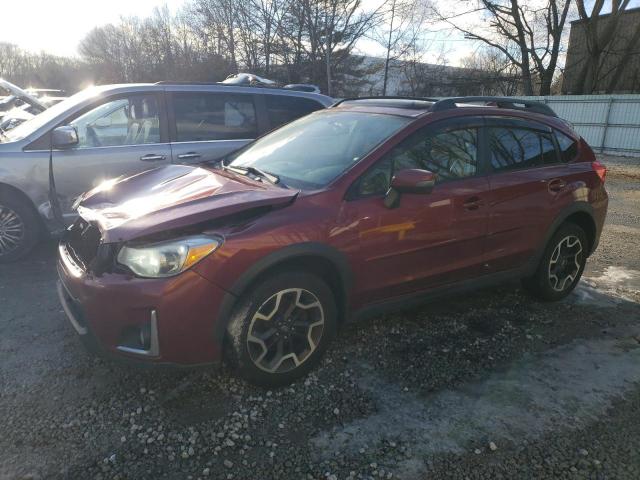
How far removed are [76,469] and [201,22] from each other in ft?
134

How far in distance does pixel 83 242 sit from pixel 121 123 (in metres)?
2.59

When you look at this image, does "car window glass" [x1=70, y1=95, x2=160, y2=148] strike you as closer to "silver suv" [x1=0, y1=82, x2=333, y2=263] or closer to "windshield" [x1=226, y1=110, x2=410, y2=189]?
"silver suv" [x1=0, y1=82, x2=333, y2=263]

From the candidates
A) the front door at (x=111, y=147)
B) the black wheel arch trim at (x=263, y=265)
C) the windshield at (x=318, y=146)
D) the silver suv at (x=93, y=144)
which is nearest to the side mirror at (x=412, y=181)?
the windshield at (x=318, y=146)

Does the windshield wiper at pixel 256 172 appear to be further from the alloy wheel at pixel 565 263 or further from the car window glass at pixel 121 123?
the alloy wheel at pixel 565 263

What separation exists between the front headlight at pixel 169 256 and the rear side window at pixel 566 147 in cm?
322

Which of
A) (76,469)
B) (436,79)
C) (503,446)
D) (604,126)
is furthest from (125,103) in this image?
(436,79)

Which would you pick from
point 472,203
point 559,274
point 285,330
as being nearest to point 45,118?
point 285,330

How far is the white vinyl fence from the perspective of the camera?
16.6 m

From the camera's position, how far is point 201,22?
37.6 metres

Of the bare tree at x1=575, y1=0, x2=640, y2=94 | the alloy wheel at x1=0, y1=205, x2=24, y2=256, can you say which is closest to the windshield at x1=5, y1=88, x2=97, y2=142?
the alloy wheel at x1=0, y1=205, x2=24, y2=256

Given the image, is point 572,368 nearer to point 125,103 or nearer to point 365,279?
point 365,279

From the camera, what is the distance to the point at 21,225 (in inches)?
187

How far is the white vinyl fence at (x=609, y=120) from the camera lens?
16.6m

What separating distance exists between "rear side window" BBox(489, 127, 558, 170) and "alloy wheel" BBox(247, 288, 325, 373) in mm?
1869
